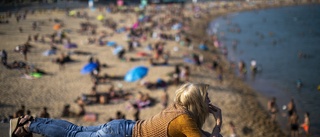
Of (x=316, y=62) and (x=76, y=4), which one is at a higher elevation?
(x=76, y=4)

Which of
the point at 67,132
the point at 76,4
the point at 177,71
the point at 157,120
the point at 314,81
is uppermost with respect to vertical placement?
the point at 76,4

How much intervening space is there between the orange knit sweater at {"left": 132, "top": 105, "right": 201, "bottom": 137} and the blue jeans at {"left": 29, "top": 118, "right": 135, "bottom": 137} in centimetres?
28

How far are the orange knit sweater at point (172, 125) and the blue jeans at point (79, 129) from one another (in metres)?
0.28

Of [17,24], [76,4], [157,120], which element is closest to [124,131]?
[157,120]

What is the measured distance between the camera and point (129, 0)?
6538 cm

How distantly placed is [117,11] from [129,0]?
57.7 feet

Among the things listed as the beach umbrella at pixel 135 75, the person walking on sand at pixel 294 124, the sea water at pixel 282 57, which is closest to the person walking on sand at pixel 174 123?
the beach umbrella at pixel 135 75

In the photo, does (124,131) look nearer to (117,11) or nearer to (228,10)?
(117,11)

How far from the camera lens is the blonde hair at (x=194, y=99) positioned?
2363 millimetres

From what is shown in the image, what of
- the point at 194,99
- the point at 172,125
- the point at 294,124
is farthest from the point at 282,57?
the point at 172,125

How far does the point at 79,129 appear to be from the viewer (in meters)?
2.99

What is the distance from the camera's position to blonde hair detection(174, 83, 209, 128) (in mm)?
2363

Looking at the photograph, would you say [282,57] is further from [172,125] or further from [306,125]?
[172,125]

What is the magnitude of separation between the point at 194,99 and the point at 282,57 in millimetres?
26166
